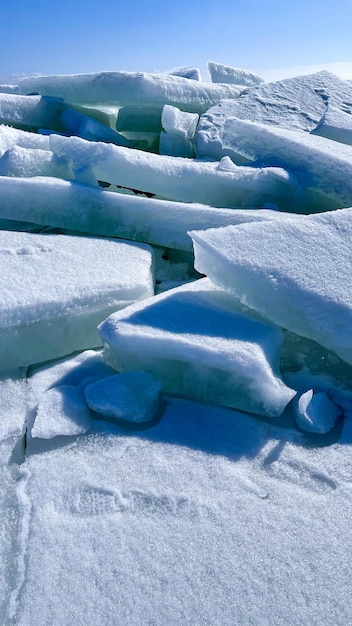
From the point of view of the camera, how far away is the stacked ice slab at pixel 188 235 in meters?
1.22

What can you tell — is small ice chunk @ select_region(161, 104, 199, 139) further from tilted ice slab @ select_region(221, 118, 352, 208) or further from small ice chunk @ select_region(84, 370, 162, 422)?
small ice chunk @ select_region(84, 370, 162, 422)

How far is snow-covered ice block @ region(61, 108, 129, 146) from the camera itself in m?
2.69

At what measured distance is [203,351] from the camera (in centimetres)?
115

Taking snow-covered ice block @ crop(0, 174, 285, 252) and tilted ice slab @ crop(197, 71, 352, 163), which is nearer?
snow-covered ice block @ crop(0, 174, 285, 252)

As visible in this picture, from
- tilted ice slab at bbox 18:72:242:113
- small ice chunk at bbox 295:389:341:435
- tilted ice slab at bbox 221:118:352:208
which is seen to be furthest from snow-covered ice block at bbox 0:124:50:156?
small ice chunk at bbox 295:389:341:435

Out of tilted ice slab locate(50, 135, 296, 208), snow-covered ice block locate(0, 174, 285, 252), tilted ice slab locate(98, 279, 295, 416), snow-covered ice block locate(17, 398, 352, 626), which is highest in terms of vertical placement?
tilted ice slab locate(50, 135, 296, 208)

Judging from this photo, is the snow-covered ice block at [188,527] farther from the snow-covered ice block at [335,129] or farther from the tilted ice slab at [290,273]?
the snow-covered ice block at [335,129]

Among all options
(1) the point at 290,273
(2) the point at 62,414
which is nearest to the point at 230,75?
(1) the point at 290,273

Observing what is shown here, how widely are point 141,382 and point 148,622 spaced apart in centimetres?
52

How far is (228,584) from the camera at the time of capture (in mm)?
809

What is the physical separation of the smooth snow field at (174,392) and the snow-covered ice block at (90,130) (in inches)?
23.0

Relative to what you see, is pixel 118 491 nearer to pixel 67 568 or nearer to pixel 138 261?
pixel 67 568

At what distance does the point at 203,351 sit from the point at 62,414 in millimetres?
342

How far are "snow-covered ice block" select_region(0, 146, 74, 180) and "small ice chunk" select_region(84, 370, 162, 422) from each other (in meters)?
1.19
